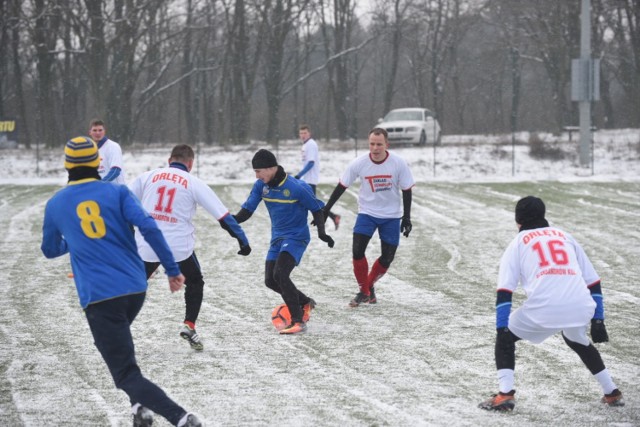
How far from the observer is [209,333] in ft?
27.1

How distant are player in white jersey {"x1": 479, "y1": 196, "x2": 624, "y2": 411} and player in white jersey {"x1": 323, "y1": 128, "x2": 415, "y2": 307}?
3.94 m

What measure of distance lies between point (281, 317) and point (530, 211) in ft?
11.0

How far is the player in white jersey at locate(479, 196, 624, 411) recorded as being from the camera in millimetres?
5598

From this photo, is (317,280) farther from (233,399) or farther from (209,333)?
(233,399)

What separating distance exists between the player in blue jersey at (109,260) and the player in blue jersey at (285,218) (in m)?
3.02

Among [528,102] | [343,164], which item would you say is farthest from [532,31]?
[343,164]

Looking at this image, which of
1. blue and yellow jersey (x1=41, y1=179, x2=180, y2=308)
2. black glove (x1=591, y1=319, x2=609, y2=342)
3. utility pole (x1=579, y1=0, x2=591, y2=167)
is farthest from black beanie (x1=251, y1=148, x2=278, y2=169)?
utility pole (x1=579, y1=0, x2=591, y2=167)

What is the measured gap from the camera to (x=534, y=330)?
5.69 meters

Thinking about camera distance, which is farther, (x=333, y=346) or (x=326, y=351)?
Result: (x=333, y=346)

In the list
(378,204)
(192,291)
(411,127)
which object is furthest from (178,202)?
(411,127)

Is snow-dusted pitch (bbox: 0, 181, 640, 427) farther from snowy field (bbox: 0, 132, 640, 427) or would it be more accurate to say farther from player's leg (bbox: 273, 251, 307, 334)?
player's leg (bbox: 273, 251, 307, 334)

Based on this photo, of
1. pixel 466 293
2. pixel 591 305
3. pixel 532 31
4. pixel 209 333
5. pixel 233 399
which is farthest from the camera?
pixel 532 31

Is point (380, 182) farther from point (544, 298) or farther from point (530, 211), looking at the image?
point (544, 298)

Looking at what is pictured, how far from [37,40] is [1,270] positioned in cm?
2800
